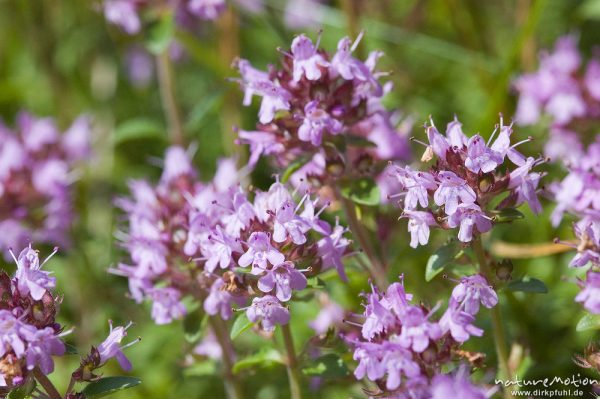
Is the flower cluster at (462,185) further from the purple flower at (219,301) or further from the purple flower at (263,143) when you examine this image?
the purple flower at (219,301)

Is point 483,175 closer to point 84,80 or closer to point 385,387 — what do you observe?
point 385,387

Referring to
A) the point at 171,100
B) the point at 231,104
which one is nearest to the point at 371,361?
the point at 171,100

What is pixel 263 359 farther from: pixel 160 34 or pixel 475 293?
pixel 160 34

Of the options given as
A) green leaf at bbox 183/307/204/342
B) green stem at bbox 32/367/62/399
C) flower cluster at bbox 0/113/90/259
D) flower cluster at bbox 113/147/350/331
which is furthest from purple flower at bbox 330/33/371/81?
flower cluster at bbox 0/113/90/259

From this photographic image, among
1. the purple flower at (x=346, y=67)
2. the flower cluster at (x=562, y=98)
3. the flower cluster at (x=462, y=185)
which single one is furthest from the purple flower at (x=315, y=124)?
the flower cluster at (x=562, y=98)

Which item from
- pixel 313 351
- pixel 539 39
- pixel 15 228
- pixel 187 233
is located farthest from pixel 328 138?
pixel 539 39

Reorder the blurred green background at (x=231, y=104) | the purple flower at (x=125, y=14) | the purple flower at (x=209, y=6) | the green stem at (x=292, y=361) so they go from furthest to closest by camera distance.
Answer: the purple flower at (x=125, y=14), the purple flower at (x=209, y=6), the blurred green background at (x=231, y=104), the green stem at (x=292, y=361)

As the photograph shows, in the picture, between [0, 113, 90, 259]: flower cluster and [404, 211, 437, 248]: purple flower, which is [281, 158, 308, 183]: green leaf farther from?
[0, 113, 90, 259]: flower cluster
